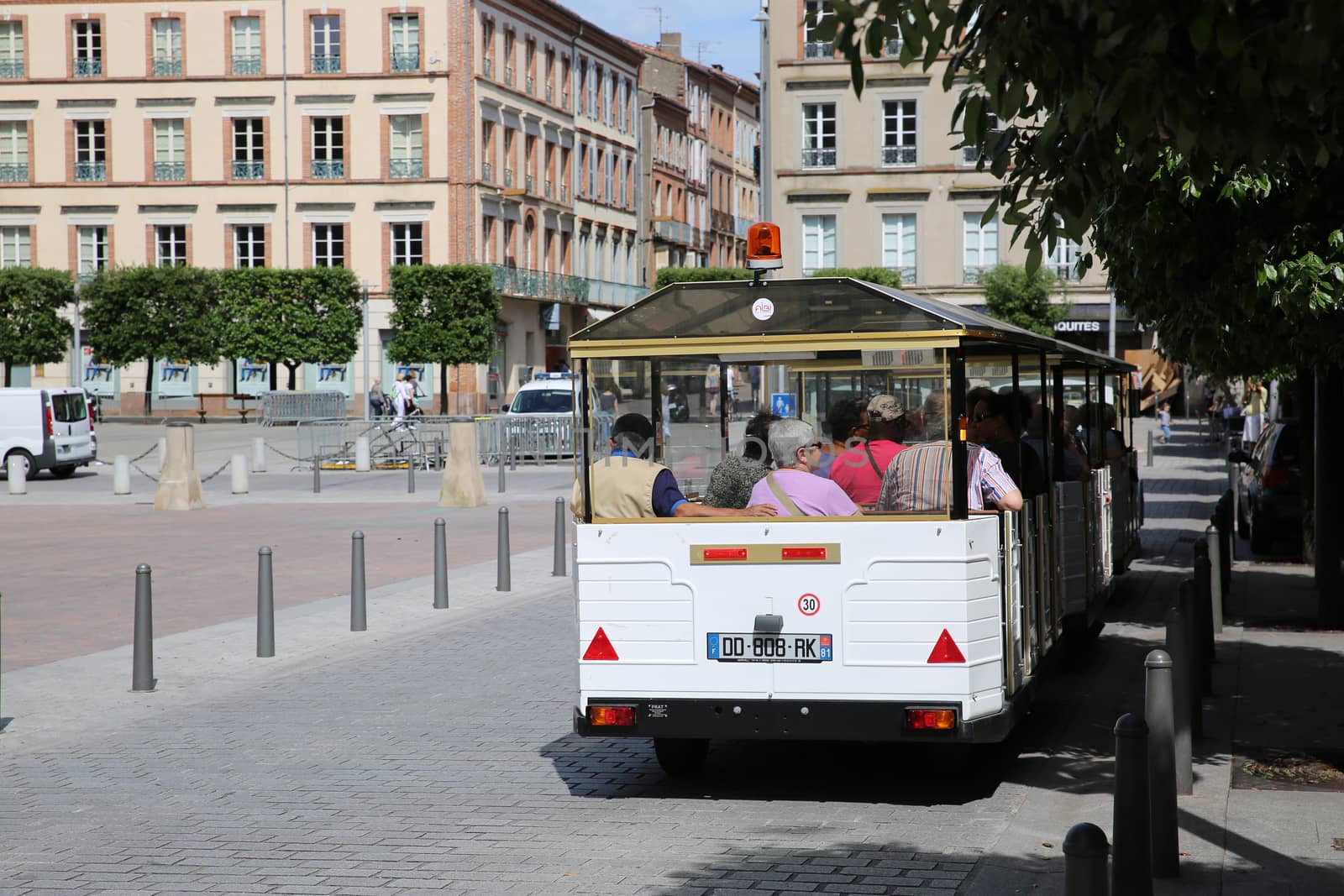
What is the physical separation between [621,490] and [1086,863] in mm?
4232

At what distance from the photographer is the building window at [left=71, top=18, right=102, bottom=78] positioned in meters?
67.6

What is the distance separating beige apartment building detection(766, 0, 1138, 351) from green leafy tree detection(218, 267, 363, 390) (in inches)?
675

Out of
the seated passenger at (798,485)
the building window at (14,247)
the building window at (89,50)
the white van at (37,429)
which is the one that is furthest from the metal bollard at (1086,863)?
the building window at (14,247)

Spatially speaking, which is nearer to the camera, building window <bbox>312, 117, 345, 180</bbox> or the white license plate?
the white license plate

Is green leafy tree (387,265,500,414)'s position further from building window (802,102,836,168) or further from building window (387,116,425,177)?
building window (802,102,836,168)

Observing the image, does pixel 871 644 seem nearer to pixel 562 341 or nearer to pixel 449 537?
pixel 449 537

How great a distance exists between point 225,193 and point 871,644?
209 ft

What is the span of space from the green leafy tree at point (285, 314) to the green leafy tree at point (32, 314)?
6.32m

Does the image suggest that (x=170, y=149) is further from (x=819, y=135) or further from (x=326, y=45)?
(x=819, y=135)

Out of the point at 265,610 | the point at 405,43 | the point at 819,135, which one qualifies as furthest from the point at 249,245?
the point at 265,610

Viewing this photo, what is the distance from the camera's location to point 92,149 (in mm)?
68062

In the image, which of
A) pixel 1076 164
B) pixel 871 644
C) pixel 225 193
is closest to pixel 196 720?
pixel 871 644

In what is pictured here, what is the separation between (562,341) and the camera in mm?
76438

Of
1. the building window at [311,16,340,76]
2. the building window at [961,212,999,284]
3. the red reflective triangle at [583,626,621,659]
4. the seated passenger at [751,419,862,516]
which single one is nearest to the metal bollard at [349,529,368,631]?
the red reflective triangle at [583,626,621,659]
